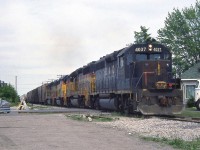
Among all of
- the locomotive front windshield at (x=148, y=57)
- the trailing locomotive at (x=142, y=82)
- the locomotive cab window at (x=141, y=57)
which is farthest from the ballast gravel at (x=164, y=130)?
the locomotive front windshield at (x=148, y=57)

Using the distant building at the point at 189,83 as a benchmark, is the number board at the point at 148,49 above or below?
above

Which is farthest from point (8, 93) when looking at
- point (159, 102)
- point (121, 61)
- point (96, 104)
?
point (159, 102)

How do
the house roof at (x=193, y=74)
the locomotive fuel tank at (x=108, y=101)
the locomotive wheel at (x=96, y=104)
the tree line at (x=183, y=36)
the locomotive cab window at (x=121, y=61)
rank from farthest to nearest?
1. the tree line at (x=183, y=36)
2. the house roof at (x=193, y=74)
3. the locomotive wheel at (x=96, y=104)
4. the locomotive fuel tank at (x=108, y=101)
5. the locomotive cab window at (x=121, y=61)

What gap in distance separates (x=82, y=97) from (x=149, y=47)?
16970mm

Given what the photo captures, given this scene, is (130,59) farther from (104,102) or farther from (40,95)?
(40,95)

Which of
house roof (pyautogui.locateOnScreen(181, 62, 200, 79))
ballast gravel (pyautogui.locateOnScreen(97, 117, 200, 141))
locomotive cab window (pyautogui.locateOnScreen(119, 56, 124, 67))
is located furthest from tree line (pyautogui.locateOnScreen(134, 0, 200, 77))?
ballast gravel (pyautogui.locateOnScreen(97, 117, 200, 141))

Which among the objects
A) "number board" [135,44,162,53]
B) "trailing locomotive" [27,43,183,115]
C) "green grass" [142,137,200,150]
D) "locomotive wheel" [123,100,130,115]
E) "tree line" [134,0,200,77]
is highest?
"tree line" [134,0,200,77]

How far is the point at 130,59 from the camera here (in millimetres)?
24000

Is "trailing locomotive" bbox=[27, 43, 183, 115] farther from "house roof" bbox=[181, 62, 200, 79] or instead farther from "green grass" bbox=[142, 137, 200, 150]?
"house roof" bbox=[181, 62, 200, 79]

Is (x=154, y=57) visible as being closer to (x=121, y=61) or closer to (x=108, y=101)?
(x=121, y=61)

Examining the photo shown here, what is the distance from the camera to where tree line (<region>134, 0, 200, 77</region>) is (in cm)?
6475

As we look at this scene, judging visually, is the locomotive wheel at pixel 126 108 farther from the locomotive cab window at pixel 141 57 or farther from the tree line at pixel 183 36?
the tree line at pixel 183 36

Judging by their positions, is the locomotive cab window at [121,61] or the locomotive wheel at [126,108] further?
the locomotive cab window at [121,61]

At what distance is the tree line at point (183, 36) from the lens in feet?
212
